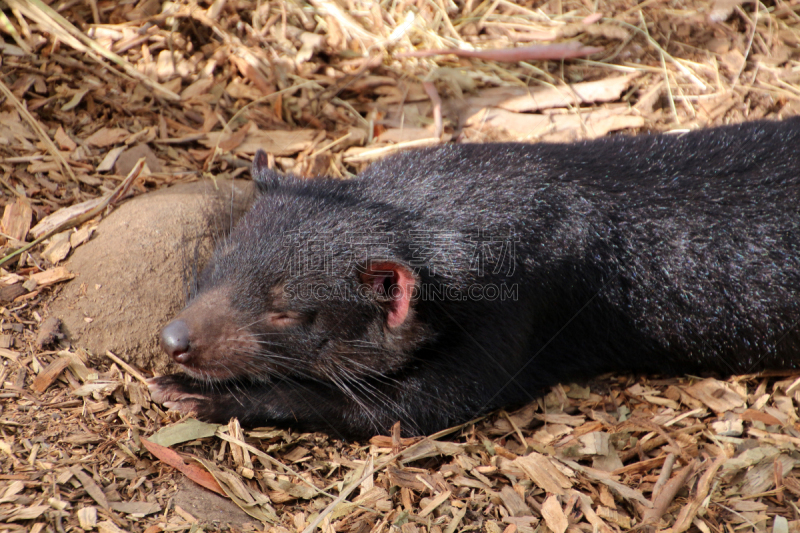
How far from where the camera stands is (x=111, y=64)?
17.4 feet

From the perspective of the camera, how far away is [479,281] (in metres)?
3.63

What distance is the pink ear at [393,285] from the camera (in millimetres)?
3434

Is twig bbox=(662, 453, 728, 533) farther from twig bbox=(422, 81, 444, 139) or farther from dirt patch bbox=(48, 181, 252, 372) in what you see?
twig bbox=(422, 81, 444, 139)

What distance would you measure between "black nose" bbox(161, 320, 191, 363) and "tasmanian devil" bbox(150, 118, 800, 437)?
1 cm

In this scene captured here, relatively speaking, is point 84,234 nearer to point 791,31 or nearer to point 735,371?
point 735,371

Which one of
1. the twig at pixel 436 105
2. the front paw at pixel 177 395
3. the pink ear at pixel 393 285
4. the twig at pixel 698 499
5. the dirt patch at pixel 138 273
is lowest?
the front paw at pixel 177 395

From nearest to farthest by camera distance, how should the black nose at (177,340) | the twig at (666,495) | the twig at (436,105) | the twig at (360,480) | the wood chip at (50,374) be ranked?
the twig at (360,480)
the twig at (666,495)
the black nose at (177,340)
the wood chip at (50,374)
the twig at (436,105)

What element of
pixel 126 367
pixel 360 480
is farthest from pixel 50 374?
pixel 360 480

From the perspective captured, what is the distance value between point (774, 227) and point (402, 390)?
2328mm

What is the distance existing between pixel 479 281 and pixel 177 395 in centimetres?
184

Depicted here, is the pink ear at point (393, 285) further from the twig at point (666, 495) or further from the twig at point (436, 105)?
the twig at point (436, 105)

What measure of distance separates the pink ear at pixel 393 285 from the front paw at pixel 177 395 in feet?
3.90

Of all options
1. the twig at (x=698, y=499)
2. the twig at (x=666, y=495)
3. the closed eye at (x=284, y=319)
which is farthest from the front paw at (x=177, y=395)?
the twig at (x=698, y=499)

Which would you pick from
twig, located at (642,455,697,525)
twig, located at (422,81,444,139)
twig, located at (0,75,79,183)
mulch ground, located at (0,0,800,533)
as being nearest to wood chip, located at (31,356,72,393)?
mulch ground, located at (0,0,800,533)
